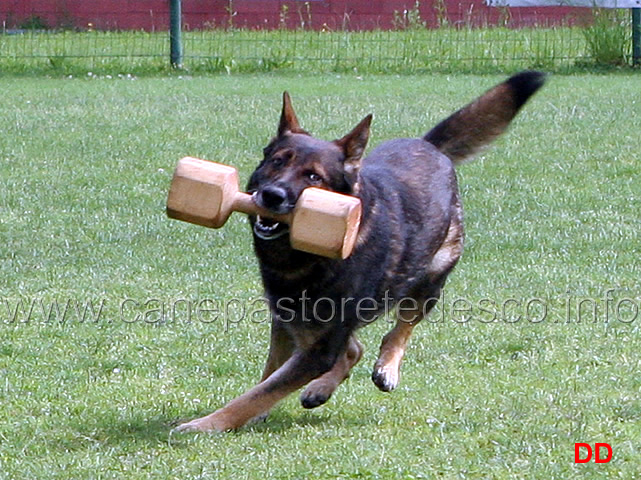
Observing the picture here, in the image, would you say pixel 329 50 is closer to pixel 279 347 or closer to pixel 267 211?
pixel 279 347

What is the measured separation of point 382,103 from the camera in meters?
13.4

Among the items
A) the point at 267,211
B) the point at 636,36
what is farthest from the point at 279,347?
the point at 636,36

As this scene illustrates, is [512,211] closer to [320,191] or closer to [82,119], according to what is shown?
[320,191]

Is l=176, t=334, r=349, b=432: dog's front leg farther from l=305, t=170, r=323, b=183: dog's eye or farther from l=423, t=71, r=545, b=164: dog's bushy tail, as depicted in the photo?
l=423, t=71, r=545, b=164: dog's bushy tail

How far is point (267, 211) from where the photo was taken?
4176 mm

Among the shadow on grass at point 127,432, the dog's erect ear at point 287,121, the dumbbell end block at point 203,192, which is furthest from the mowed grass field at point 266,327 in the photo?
the dog's erect ear at point 287,121

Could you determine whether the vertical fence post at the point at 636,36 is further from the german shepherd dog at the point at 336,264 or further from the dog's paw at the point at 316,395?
the dog's paw at the point at 316,395

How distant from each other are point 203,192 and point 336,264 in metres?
0.62

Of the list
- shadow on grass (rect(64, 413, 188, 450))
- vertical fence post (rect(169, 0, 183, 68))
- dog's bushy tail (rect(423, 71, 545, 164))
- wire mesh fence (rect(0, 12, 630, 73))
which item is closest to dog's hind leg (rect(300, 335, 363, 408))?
shadow on grass (rect(64, 413, 188, 450))

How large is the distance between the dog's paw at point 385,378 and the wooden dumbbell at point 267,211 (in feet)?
2.30

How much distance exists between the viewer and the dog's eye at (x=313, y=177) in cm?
433

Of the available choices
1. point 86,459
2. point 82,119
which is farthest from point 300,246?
point 82,119

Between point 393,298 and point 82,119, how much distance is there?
781 cm

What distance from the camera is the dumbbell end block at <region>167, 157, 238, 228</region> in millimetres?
4215
